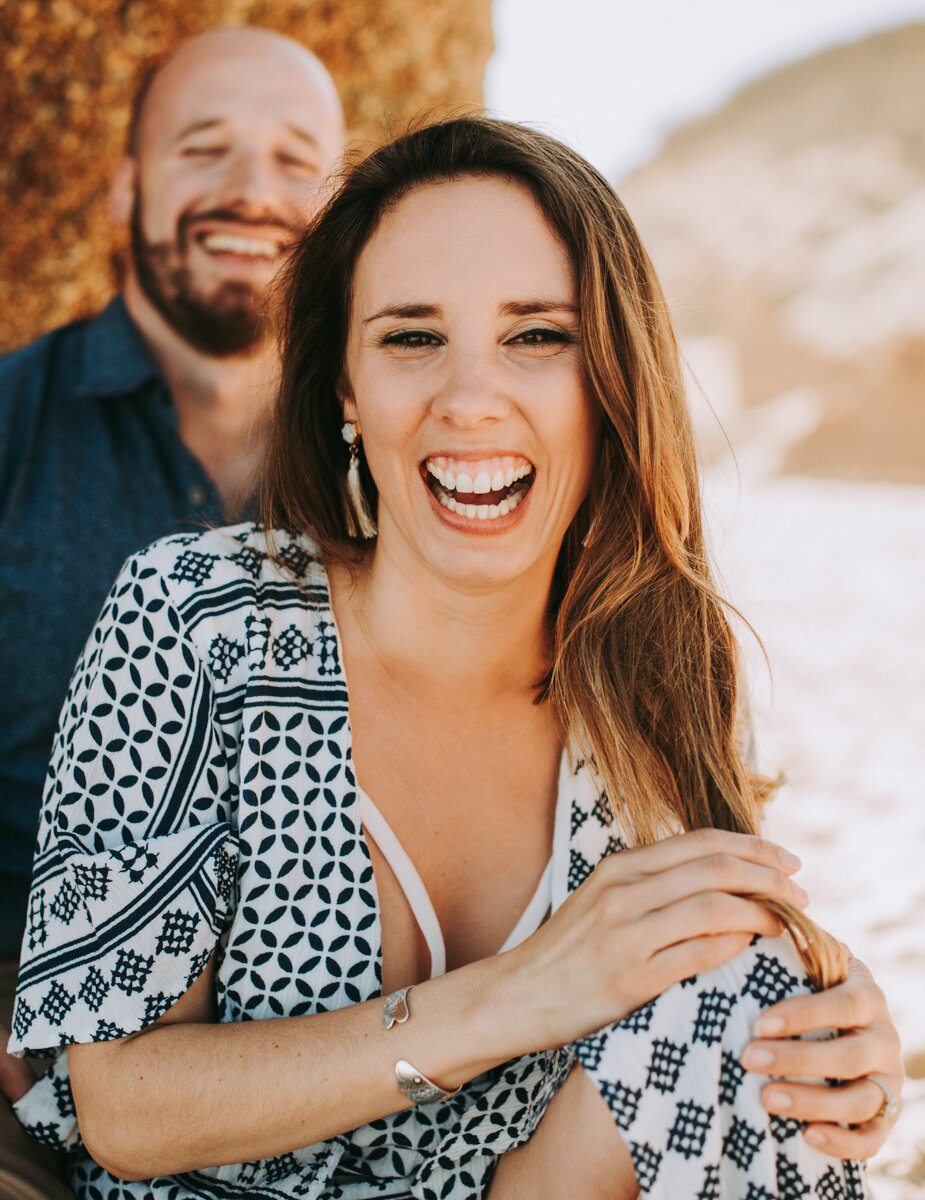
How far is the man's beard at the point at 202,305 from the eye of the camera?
2.89m

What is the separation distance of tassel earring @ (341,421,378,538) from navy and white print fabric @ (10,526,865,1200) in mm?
310

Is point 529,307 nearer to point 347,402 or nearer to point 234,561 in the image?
point 347,402

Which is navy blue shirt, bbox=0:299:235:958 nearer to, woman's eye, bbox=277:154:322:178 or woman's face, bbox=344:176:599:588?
woman's eye, bbox=277:154:322:178

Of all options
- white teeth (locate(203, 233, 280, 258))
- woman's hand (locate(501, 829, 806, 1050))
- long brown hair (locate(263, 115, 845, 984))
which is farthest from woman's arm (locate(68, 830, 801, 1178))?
white teeth (locate(203, 233, 280, 258))

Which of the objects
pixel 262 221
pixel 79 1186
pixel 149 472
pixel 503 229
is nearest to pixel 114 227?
pixel 262 221

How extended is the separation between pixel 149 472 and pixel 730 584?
1.47 meters

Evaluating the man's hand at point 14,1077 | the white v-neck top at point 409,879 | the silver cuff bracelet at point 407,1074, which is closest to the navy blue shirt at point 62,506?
the man's hand at point 14,1077

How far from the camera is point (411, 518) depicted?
1.73m

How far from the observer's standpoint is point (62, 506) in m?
2.58

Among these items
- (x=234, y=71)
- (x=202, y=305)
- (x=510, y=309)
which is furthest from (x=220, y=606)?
(x=234, y=71)

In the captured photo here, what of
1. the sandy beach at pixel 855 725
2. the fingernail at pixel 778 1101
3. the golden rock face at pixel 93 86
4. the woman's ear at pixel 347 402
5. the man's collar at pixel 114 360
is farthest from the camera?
the golden rock face at pixel 93 86

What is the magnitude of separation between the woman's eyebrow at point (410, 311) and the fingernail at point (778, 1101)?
1174mm

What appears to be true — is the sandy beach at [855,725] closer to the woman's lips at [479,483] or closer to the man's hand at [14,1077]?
the woman's lips at [479,483]

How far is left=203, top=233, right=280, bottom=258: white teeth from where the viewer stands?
2.89 metres
